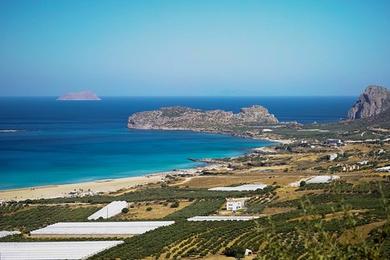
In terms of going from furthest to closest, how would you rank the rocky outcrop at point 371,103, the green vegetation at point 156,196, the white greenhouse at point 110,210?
the rocky outcrop at point 371,103
the green vegetation at point 156,196
the white greenhouse at point 110,210

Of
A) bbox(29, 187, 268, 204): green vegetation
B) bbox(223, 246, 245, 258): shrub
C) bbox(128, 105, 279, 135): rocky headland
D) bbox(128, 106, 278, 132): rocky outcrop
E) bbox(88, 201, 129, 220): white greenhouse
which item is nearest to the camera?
bbox(223, 246, 245, 258): shrub

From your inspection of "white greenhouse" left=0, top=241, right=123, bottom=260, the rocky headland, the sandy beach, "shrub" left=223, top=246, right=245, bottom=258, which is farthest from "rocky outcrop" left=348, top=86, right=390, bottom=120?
"shrub" left=223, top=246, right=245, bottom=258

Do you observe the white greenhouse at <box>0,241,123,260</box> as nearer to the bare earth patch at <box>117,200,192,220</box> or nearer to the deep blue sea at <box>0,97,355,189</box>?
the bare earth patch at <box>117,200,192,220</box>

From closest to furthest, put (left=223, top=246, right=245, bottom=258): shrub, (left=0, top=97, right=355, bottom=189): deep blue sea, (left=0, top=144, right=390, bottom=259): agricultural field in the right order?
(left=0, top=144, right=390, bottom=259): agricultural field
(left=223, top=246, right=245, bottom=258): shrub
(left=0, top=97, right=355, bottom=189): deep blue sea

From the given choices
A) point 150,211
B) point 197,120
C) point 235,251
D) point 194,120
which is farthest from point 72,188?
point 197,120

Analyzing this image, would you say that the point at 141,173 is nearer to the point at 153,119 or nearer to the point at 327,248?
the point at 327,248

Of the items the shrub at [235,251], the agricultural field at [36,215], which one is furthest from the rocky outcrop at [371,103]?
the shrub at [235,251]

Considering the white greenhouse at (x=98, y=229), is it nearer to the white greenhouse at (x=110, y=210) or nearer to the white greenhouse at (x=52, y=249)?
the white greenhouse at (x=52, y=249)
